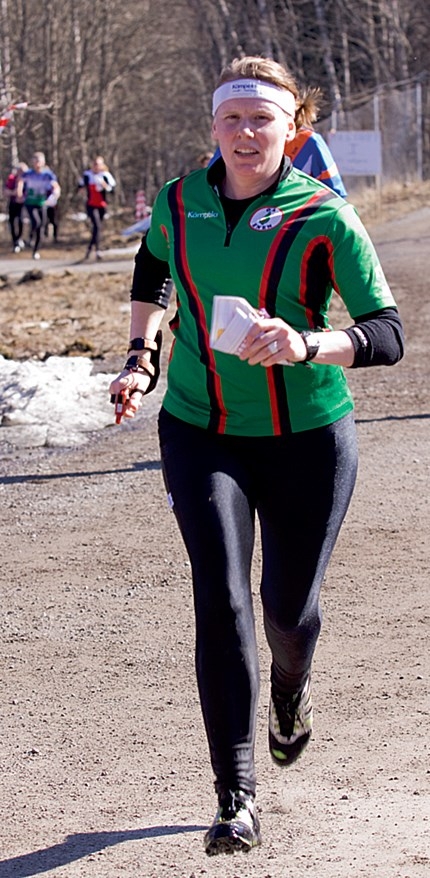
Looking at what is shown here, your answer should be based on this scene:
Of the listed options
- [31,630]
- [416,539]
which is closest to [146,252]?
[31,630]

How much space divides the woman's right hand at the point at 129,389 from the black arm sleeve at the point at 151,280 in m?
0.27

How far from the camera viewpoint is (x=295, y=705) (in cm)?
384

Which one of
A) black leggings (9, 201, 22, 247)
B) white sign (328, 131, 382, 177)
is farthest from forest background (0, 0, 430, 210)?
white sign (328, 131, 382, 177)

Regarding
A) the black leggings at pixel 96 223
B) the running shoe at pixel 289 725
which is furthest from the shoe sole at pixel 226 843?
the black leggings at pixel 96 223

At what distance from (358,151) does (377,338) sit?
74.4ft

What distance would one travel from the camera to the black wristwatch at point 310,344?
122 inches

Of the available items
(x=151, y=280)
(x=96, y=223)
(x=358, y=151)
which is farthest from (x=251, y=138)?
(x=358, y=151)

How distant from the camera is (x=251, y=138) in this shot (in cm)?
342

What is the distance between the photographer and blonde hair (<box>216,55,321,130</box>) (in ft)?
11.5

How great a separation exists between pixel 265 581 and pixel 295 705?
1.61 ft

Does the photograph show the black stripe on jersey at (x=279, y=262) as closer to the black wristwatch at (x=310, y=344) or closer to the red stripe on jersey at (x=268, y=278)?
the red stripe on jersey at (x=268, y=278)

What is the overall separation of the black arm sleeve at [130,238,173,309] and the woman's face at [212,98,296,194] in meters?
0.46

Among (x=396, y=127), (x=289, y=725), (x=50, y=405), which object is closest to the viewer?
(x=289, y=725)

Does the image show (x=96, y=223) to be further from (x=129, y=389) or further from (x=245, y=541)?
(x=245, y=541)
